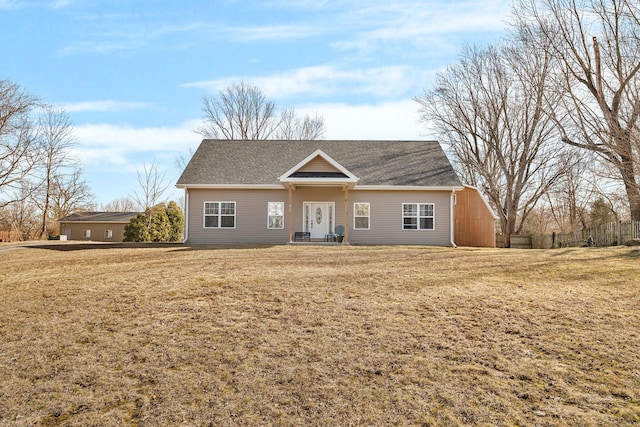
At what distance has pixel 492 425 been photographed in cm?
438

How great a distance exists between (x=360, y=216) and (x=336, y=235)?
171 centimetres

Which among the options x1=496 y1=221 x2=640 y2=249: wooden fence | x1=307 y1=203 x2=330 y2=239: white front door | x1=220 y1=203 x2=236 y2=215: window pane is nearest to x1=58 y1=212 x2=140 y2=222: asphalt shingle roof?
x1=220 y1=203 x2=236 y2=215: window pane

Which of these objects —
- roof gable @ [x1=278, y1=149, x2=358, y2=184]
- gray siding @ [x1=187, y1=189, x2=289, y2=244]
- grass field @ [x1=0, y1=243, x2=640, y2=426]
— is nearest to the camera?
grass field @ [x1=0, y1=243, x2=640, y2=426]

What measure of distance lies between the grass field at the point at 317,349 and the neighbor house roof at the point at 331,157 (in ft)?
38.3

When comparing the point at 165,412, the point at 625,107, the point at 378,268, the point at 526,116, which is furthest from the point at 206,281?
the point at 526,116

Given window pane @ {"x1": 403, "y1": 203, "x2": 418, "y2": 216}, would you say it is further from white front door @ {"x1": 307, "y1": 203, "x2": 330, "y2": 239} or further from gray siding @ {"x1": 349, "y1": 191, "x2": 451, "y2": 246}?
white front door @ {"x1": 307, "y1": 203, "x2": 330, "y2": 239}

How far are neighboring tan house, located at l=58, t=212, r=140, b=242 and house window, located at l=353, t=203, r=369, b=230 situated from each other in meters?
29.9

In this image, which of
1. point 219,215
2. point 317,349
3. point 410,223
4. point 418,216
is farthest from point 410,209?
point 317,349

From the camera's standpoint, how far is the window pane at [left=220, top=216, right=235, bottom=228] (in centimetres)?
2177

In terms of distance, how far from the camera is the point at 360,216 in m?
21.9

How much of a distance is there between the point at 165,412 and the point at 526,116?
1153 inches

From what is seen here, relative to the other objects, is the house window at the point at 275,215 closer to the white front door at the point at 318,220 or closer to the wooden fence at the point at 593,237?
the white front door at the point at 318,220

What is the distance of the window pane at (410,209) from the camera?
22.0 meters

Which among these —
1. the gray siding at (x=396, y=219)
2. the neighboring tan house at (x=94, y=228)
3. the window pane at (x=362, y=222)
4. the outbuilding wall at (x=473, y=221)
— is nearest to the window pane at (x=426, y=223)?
the gray siding at (x=396, y=219)
